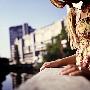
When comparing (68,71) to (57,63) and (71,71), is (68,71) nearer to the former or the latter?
(71,71)

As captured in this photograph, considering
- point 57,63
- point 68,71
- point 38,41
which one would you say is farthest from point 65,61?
point 38,41

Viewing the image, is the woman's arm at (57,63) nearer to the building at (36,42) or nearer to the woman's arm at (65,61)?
the woman's arm at (65,61)

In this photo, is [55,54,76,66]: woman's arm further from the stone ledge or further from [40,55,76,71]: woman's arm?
the stone ledge

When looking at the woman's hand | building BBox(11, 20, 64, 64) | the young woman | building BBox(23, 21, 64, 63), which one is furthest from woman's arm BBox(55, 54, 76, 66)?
building BBox(11, 20, 64, 64)

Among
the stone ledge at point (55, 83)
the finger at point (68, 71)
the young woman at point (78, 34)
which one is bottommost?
the stone ledge at point (55, 83)

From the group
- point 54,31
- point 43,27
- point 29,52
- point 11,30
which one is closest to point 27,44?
point 29,52

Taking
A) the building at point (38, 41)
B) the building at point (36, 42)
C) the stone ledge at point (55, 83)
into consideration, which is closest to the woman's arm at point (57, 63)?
the stone ledge at point (55, 83)

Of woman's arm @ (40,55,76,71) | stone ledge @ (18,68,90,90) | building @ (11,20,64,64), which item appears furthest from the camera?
building @ (11,20,64,64)

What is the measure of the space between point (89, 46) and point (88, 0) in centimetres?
24

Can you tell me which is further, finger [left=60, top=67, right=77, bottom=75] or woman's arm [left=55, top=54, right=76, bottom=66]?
woman's arm [left=55, top=54, right=76, bottom=66]

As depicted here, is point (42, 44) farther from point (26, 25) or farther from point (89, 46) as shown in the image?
point (89, 46)

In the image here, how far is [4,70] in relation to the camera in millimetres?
26984

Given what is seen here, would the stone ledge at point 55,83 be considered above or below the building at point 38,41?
below

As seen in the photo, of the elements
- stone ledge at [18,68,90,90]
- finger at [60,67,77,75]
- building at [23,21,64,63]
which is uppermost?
building at [23,21,64,63]
